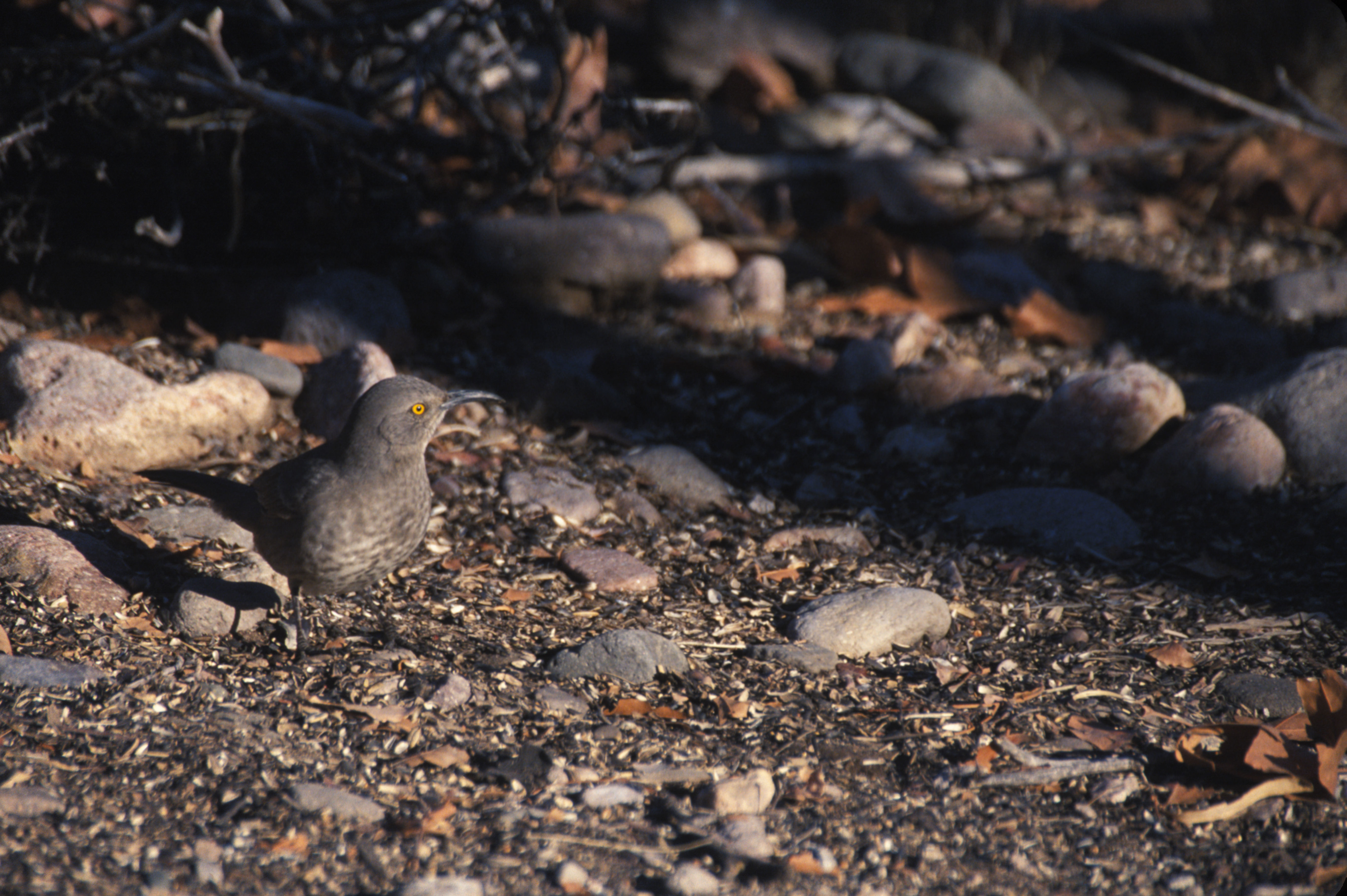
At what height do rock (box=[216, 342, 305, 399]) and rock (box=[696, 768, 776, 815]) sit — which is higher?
rock (box=[216, 342, 305, 399])

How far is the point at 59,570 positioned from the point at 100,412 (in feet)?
2.92

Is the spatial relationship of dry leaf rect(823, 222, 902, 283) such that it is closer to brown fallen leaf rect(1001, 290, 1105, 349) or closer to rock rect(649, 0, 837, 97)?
brown fallen leaf rect(1001, 290, 1105, 349)

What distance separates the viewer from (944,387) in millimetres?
5223

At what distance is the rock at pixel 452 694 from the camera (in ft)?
9.87

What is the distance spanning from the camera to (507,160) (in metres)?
5.54

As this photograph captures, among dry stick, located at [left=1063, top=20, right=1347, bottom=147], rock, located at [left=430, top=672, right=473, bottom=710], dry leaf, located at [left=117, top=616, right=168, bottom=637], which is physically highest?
dry stick, located at [left=1063, top=20, right=1347, bottom=147]

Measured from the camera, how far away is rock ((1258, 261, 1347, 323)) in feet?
20.1

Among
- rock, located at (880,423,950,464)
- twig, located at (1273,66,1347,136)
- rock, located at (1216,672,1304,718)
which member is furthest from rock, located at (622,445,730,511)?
twig, located at (1273,66,1347,136)

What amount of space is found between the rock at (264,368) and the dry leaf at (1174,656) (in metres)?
3.34

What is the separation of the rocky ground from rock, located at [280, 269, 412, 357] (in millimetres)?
21

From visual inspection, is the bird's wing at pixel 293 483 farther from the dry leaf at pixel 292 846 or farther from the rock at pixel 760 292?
the rock at pixel 760 292

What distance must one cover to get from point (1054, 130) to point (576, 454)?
5.32 metres

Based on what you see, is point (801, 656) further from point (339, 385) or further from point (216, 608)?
point (339, 385)

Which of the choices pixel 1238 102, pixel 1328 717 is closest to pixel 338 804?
pixel 1328 717
